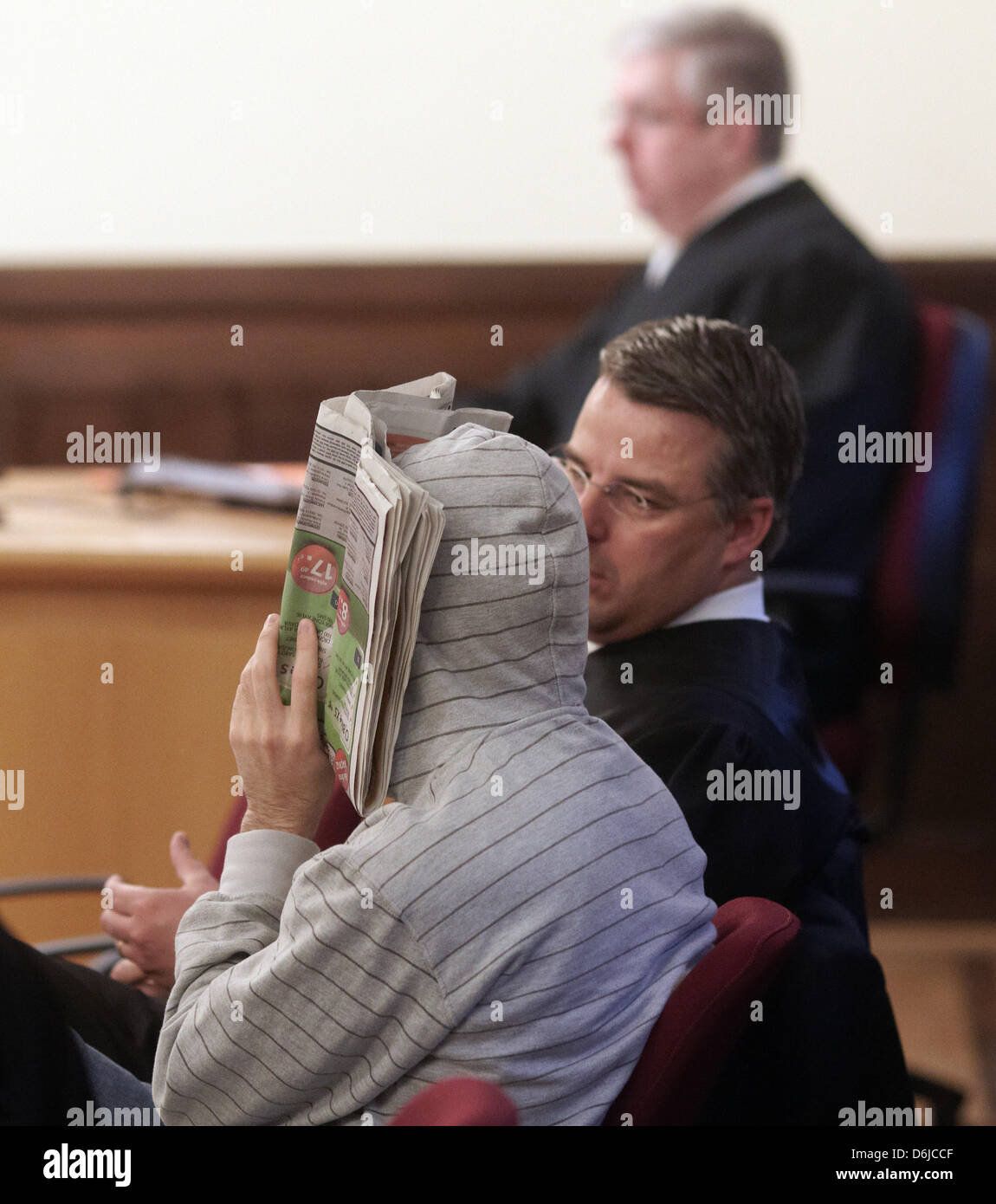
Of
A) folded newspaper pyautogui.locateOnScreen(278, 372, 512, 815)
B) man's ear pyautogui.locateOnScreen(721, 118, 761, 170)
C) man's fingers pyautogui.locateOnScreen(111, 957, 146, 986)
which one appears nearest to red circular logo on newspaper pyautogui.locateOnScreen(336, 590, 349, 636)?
folded newspaper pyautogui.locateOnScreen(278, 372, 512, 815)

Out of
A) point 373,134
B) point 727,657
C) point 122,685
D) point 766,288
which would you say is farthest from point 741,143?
point 727,657

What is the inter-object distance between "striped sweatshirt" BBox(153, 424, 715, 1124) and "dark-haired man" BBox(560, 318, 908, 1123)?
22 cm

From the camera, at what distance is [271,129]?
3186mm

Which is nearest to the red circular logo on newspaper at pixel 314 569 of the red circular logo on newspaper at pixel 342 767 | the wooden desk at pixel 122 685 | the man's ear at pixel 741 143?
the red circular logo on newspaper at pixel 342 767

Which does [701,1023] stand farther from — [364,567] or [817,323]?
[817,323]

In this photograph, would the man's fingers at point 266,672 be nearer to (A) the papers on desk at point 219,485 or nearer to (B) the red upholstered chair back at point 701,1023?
(B) the red upholstered chair back at point 701,1023

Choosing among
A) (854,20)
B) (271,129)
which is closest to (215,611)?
(271,129)

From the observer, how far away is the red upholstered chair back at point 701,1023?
36.8 inches

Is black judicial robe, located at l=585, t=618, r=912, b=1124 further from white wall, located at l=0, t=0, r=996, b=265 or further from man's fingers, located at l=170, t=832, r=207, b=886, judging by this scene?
white wall, located at l=0, t=0, r=996, b=265

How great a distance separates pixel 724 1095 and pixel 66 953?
0.82 m

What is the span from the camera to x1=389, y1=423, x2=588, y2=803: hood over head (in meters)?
0.90

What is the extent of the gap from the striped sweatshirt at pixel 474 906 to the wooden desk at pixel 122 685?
117 centimetres

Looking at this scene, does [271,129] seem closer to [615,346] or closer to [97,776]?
[97,776]

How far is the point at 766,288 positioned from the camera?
2.47 metres
